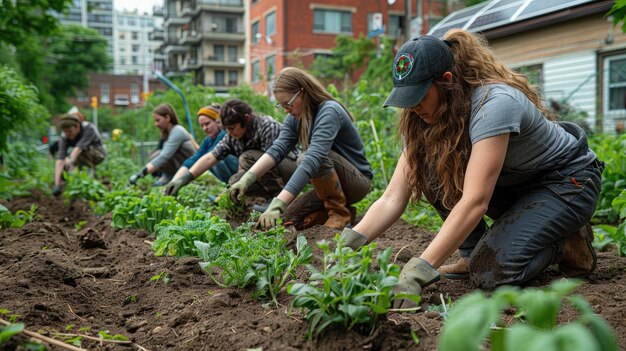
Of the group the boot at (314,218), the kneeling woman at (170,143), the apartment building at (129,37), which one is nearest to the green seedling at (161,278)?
the boot at (314,218)

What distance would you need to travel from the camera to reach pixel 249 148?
5309 millimetres

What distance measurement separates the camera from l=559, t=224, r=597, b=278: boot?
2.81 metres

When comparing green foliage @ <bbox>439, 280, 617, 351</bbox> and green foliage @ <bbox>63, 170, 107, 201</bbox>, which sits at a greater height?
green foliage @ <bbox>439, 280, 617, 351</bbox>

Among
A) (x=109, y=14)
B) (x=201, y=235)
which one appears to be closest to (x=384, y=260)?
(x=201, y=235)

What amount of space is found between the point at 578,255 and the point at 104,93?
76.0m

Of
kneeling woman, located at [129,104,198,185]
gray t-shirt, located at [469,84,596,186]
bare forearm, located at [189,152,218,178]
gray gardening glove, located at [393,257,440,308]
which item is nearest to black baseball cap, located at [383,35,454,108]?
gray t-shirt, located at [469,84,596,186]

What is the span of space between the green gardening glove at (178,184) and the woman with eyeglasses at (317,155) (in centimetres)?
108

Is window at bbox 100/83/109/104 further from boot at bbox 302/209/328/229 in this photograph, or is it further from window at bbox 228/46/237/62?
boot at bbox 302/209/328/229

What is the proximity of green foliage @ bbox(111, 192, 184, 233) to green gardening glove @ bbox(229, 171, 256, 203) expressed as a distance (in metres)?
0.41

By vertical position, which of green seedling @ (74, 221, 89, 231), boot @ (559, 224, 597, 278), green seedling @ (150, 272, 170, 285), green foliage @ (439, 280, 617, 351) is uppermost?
green foliage @ (439, 280, 617, 351)

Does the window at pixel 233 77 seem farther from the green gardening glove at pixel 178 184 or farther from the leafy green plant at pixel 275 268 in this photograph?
the leafy green plant at pixel 275 268

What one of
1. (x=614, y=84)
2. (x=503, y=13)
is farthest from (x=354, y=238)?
(x=614, y=84)

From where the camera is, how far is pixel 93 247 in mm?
3955

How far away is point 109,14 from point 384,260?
116m
